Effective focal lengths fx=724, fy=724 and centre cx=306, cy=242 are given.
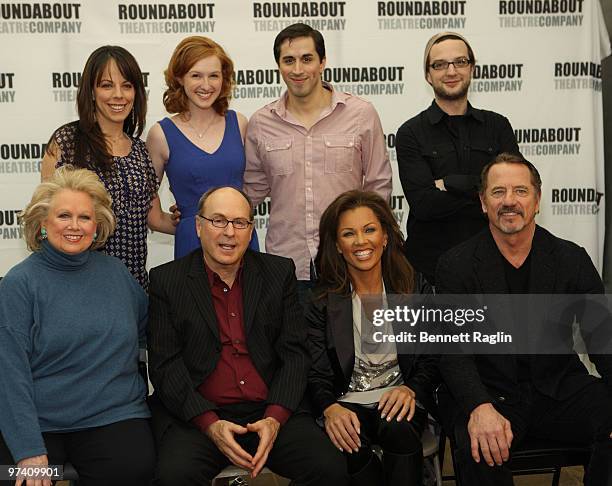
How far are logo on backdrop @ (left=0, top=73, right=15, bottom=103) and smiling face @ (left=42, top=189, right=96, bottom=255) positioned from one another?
2.17m

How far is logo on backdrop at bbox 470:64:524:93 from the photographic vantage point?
15.3 feet

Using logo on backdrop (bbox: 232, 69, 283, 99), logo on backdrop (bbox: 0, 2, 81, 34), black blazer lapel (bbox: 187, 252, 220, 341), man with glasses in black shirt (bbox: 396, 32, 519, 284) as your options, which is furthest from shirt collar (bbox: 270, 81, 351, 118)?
logo on backdrop (bbox: 0, 2, 81, 34)

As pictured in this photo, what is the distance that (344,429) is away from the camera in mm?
2596

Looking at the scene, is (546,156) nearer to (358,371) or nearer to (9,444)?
(358,371)

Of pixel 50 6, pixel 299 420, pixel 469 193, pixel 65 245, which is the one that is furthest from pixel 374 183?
pixel 50 6

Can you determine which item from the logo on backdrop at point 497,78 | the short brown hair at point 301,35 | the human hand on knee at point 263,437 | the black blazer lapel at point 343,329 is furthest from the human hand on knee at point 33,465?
the logo on backdrop at point 497,78

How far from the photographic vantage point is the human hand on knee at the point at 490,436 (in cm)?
251

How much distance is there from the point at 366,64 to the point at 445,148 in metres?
1.50

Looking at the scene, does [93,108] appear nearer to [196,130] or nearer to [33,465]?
Answer: [196,130]

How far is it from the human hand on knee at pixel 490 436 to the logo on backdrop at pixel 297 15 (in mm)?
2852

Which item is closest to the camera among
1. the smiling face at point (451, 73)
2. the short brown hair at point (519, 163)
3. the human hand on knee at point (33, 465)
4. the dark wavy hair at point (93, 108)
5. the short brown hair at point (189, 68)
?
the human hand on knee at point (33, 465)

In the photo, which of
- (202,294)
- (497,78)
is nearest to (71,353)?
(202,294)

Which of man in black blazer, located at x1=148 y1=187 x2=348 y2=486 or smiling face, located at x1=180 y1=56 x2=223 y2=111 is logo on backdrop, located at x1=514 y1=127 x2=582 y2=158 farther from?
man in black blazer, located at x1=148 y1=187 x2=348 y2=486

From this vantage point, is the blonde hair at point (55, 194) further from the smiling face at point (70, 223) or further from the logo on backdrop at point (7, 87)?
the logo on backdrop at point (7, 87)
